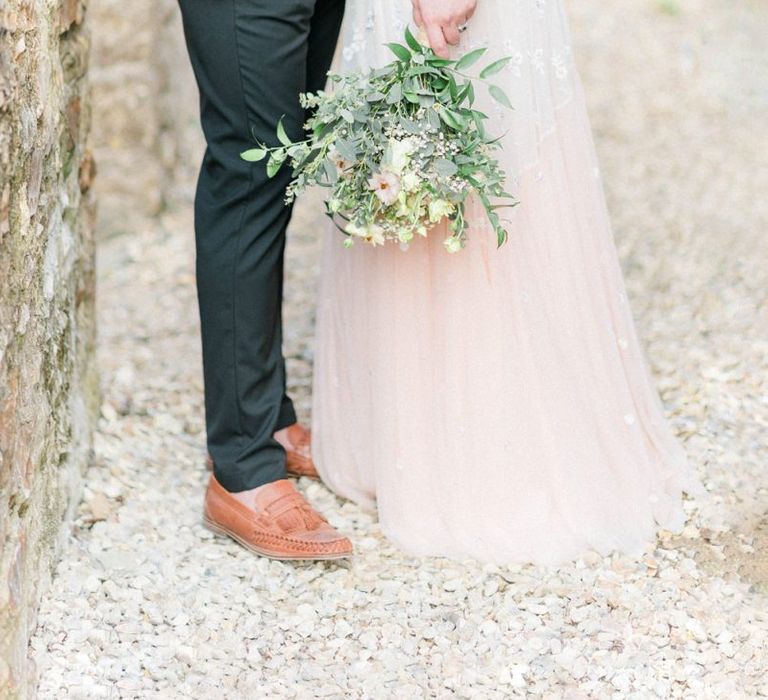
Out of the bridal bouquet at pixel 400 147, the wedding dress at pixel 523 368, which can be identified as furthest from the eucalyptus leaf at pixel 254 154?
the wedding dress at pixel 523 368

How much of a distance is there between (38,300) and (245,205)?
46cm

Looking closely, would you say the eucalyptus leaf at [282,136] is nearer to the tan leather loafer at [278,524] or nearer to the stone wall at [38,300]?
the stone wall at [38,300]

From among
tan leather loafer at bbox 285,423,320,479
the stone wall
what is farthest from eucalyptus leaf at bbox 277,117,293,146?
tan leather loafer at bbox 285,423,320,479

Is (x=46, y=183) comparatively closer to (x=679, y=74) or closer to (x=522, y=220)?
(x=522, y=220)

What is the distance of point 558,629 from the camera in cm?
229

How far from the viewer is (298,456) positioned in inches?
112

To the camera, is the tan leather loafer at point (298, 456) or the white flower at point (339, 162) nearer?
the white flower at point (339, 162)

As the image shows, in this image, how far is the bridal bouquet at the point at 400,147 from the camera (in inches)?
83.1

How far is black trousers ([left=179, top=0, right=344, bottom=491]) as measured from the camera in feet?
7.45

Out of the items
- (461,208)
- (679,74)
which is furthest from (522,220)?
(679,74)

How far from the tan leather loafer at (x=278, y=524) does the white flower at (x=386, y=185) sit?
77 centimetres

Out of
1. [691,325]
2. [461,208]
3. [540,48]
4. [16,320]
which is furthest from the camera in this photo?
[691,325]

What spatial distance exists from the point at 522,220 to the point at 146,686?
1197 millimetres

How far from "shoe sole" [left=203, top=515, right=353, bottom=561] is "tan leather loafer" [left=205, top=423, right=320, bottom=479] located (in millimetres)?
261
